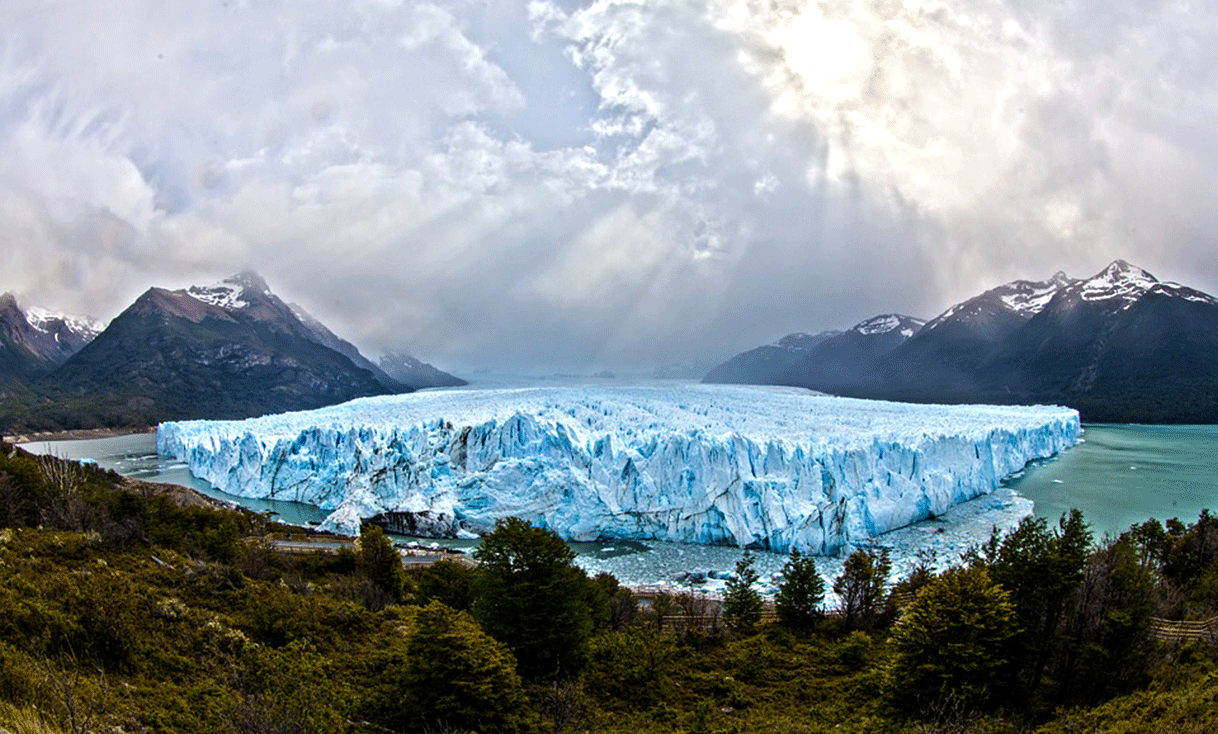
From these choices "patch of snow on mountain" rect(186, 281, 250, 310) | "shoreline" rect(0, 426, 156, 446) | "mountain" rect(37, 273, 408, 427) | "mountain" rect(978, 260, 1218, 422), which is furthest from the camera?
"patch of snow on mountain" rect(186, 281, 250, 310)

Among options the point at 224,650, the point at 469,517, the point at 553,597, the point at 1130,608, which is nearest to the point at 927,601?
the point at 1130,608

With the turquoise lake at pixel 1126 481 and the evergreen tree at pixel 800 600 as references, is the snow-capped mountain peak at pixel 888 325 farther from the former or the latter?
the evergreen tree at pixel 800 600

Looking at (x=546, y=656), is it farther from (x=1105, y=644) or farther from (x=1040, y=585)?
(x=1105, y=644)

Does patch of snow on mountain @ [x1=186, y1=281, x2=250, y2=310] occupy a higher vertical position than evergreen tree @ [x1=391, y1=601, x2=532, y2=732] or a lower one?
higher

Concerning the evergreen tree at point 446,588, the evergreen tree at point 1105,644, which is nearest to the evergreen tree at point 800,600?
the evergreen tree at point 1105,644

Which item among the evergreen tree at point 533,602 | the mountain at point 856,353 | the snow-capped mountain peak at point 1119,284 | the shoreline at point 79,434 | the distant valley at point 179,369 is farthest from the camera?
the mountain at point 856,353

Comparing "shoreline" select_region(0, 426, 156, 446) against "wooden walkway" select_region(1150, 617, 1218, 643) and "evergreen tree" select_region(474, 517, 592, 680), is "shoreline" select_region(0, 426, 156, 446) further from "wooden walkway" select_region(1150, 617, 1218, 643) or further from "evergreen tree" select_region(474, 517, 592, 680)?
"wooden walkway" select_region(1150, 617, 1218, 643)

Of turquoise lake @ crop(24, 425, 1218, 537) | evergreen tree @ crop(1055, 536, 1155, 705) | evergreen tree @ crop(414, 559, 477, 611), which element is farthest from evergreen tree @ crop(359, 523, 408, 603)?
turquoise lake @ crop(24, 425, 1218, 537)
